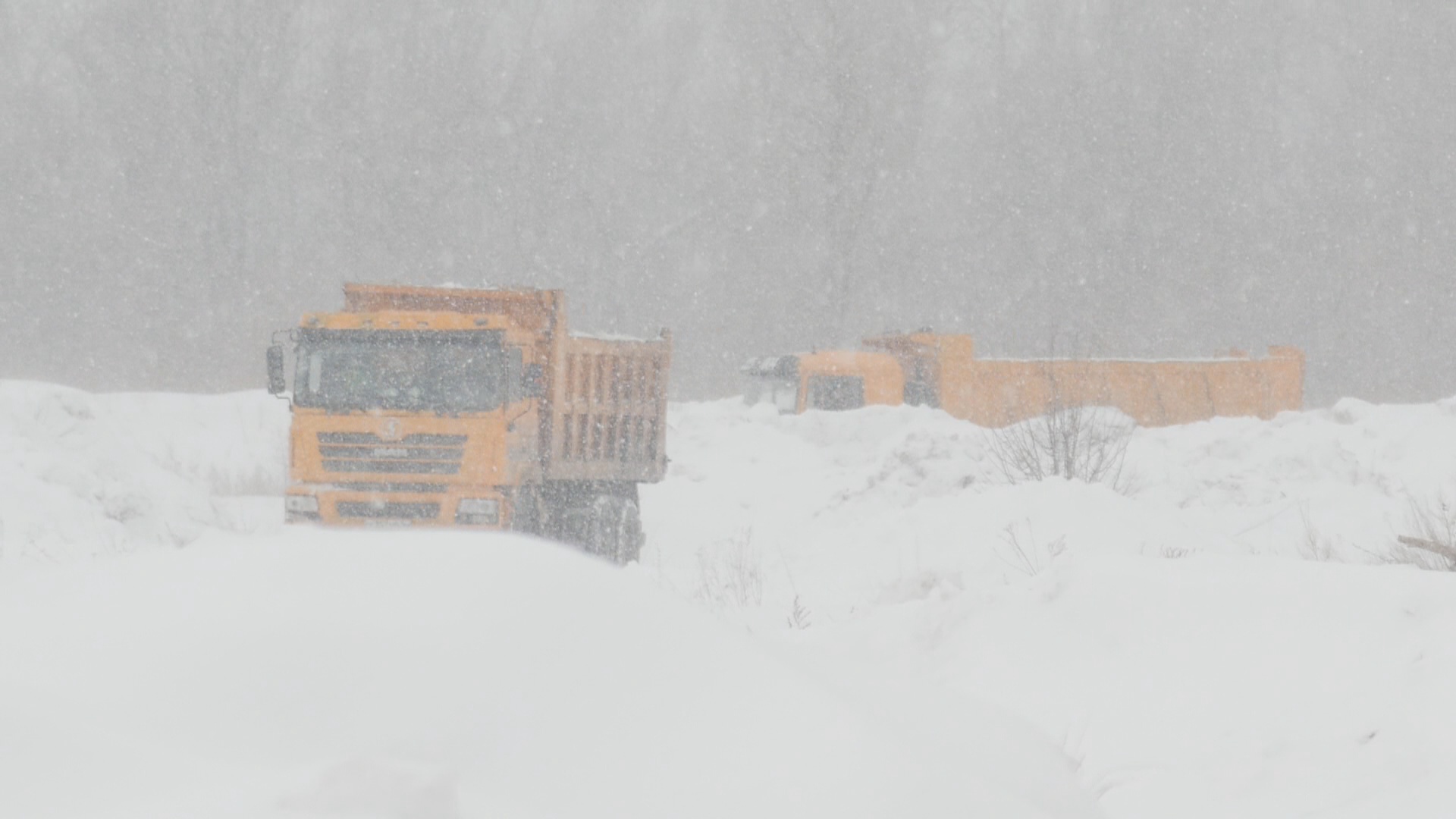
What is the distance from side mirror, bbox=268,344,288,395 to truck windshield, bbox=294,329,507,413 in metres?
0.16

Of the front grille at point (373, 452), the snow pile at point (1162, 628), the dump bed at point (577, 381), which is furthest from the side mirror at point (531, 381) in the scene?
the snow pile at point (1162, 628)

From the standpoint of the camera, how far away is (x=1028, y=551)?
11.3 meters

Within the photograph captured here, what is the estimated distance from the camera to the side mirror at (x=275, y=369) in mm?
12742

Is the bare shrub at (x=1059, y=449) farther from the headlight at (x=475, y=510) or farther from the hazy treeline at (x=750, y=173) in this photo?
the hazy treeline at (x=750, y=173)

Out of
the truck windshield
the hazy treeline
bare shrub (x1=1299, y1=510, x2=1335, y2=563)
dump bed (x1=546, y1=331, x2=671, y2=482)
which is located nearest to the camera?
bare shrub (x1=1299, y1=510, x2=1335, y2=563)

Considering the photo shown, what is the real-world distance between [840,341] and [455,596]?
133ft

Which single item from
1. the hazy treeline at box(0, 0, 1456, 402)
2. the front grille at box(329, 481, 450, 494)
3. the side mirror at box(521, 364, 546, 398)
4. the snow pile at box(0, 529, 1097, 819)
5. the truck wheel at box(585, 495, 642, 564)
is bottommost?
the truck wheel at box(585, 495, 642, 564)

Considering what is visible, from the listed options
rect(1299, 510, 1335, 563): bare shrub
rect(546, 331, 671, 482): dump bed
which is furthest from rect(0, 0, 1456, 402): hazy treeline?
rect(1299, 510, 1335, 563): bare shrub

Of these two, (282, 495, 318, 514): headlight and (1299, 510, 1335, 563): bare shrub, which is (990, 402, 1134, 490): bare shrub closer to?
(1299, 510, 1335, 563): bare shrub

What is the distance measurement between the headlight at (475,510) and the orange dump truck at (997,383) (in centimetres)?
1401

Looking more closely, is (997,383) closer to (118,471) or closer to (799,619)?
(118,471)

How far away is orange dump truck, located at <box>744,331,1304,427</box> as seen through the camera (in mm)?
26406

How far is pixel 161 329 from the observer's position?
4206cm

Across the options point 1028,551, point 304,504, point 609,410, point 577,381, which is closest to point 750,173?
point 609,410
